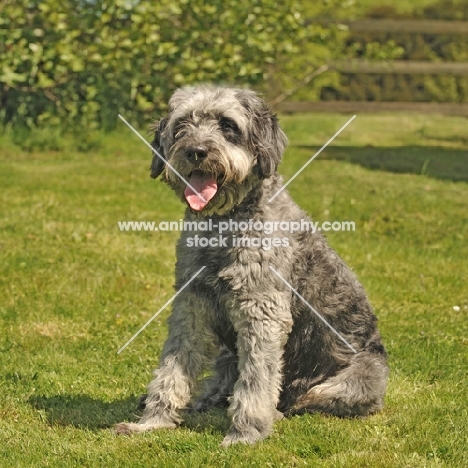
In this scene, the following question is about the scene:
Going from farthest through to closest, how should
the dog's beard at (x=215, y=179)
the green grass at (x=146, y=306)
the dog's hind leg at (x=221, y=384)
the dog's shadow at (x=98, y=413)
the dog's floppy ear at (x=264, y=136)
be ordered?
the dog's hind leg at (x=221, y=384) → the dog's shadow at (x=98, y=413) → the dog's floppy ear at (x=264, y=136) → the dog's beard at (x=215, y=179) → the green grass at (x=146, y=306)

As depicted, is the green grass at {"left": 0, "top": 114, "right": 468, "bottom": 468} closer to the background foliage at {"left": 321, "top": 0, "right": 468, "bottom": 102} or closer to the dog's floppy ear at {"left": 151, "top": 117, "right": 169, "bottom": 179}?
the dog's floppy ear at {"left": 151, "top": 117, "right": 169, "bottom": 179}

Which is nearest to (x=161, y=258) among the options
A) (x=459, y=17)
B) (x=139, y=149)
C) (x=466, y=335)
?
(x=466, y=335)

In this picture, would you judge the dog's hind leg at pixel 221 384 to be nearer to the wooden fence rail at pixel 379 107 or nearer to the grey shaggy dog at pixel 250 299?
the grey shaggy dog at pixel 250 299

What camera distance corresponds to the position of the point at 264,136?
5445 millimetres

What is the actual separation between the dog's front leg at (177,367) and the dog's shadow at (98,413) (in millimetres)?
169

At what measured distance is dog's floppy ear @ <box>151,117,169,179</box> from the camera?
5586 mm

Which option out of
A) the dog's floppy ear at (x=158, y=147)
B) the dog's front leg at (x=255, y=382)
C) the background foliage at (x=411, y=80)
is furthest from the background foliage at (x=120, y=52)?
the dog's front leg at (x=255, y=382)

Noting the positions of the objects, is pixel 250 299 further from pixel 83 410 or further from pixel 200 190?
pixel 83 410

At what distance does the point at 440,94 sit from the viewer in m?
22.9

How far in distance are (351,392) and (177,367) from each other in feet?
3.52

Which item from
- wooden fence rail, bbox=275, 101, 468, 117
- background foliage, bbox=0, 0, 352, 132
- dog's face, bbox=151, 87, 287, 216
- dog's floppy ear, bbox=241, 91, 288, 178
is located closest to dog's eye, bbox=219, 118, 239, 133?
dog's face, bbox=151, 87, 287, 216

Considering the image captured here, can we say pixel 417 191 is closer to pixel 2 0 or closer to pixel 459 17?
pixel 2 0

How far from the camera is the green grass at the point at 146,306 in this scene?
5105 mm

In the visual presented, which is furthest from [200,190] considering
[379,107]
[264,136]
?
[379,107]
